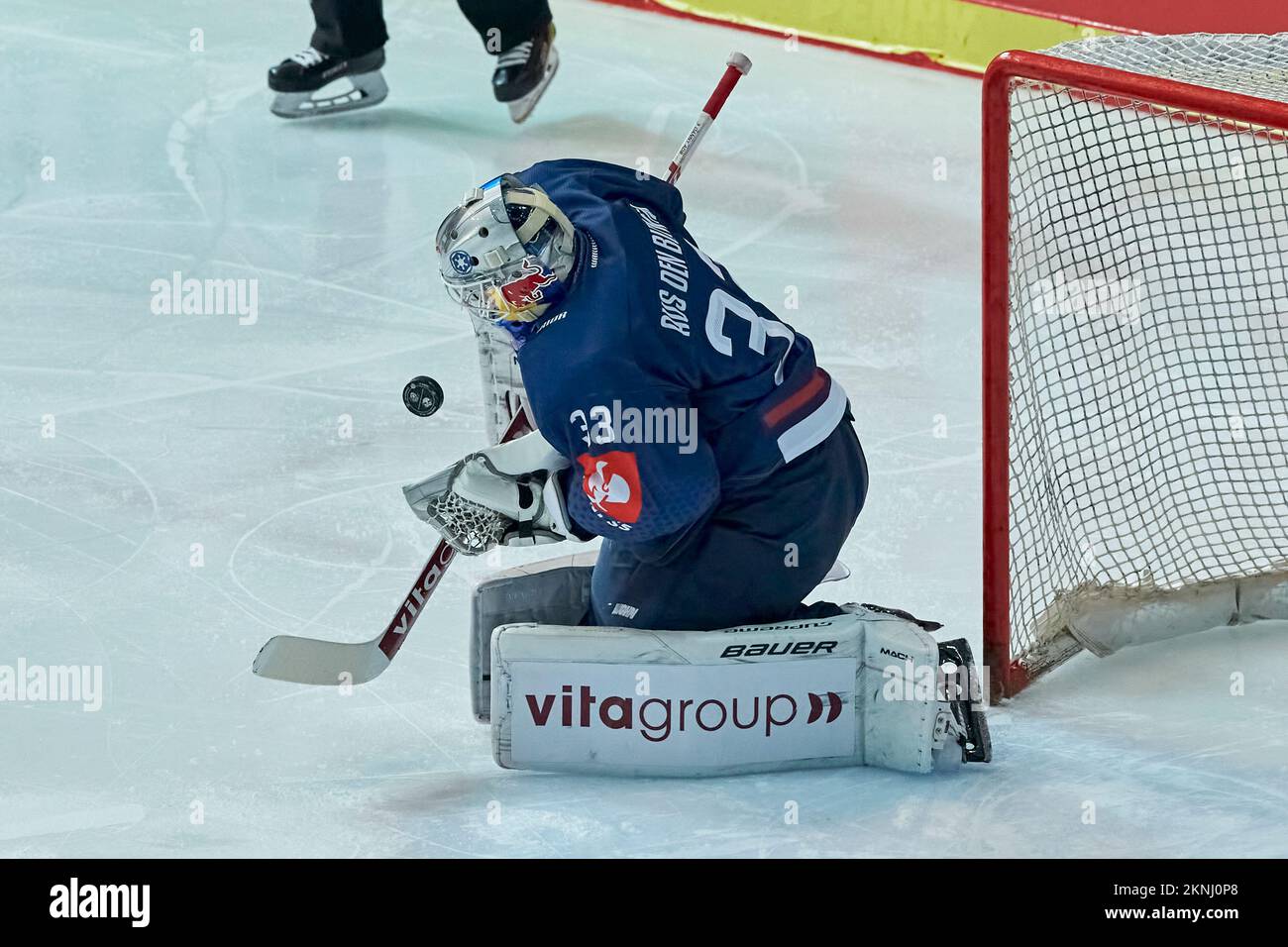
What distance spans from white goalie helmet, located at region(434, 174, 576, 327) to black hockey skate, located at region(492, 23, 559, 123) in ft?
11.0

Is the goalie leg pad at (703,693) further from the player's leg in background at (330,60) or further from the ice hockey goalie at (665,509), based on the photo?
the player's leg in background at (330,60)

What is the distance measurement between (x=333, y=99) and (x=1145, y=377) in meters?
3.22

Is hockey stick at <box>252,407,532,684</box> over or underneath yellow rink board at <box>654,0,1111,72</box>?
underneath

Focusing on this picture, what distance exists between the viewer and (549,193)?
312cm

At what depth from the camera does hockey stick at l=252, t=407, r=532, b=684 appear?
3340 millimetres

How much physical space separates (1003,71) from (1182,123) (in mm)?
484

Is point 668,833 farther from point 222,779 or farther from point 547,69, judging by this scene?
point 547,69

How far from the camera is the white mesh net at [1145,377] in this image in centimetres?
341

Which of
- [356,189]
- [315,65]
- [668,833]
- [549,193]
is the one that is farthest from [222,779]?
[315,65]

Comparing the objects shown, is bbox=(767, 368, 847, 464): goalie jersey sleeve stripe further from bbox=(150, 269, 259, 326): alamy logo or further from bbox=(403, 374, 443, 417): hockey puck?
bbox=(150, 269, 259, 326): alamy logo

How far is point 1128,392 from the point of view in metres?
4.20

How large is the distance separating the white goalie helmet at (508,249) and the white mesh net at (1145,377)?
34.5 inches
